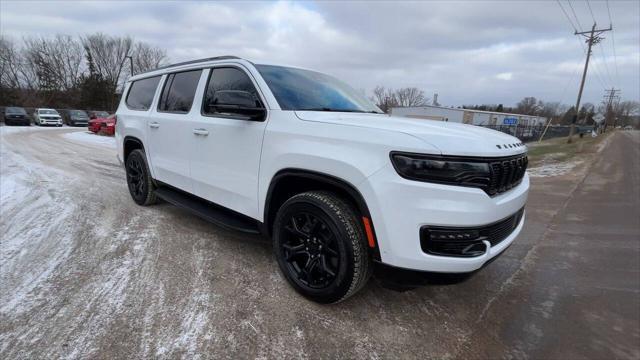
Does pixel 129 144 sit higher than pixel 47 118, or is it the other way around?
pixel 129 144

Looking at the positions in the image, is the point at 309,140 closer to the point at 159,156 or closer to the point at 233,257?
the point at 233,257

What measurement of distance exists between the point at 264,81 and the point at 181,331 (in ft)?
6.71

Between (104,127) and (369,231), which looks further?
(104,127)

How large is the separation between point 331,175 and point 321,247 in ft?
1.89

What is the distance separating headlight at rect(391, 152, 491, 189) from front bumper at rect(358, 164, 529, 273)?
38mm

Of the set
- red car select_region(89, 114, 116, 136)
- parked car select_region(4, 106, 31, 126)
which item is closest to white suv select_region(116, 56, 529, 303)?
red car select_region(89, 114, 116, 136)

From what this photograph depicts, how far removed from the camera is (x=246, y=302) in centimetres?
271

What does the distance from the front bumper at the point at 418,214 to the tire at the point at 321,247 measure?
0.66 feet

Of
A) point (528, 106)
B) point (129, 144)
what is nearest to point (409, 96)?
point (528, 106)

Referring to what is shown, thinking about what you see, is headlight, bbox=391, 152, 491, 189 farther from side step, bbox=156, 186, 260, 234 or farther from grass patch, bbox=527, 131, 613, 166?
grass patch, bbox=527, 131, 613, 166

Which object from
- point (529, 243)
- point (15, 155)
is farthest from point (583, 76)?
point (15, 155)

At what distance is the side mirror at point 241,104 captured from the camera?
2.75 m

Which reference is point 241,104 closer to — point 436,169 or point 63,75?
point 436,169

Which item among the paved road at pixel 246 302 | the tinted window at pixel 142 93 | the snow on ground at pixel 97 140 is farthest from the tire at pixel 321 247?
A: the snow on ground at pixel 97 140
